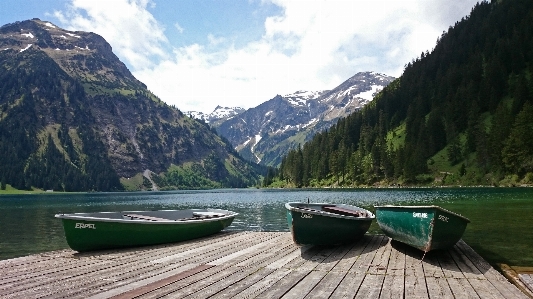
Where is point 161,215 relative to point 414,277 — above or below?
above

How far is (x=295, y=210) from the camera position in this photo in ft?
49.7

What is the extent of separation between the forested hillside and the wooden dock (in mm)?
105890

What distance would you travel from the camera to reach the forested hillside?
114m

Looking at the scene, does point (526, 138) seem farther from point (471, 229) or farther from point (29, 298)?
point (29, 298)

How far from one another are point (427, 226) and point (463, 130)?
16156 centimetres

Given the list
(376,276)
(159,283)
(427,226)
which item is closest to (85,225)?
(159,283)

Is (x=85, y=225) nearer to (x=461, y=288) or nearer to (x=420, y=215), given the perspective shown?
(x=420, y=215)

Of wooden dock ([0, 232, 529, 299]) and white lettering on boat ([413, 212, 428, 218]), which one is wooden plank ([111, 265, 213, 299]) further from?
white lettering on boat ([413, 212, 428, 218])

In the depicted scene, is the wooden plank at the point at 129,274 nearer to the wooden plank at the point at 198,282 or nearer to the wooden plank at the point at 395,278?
the wooden plank at the point at 198,282

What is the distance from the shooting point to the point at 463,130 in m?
155

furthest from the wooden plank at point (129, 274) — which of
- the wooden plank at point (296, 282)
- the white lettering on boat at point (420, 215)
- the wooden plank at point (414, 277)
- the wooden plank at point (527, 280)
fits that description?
the wooden plank at point (527, 280)

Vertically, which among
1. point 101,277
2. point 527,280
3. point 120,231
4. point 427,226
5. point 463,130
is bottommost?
point 527,280

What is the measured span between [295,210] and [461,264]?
6.27 meters

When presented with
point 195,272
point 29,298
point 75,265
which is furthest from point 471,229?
point 29,298
